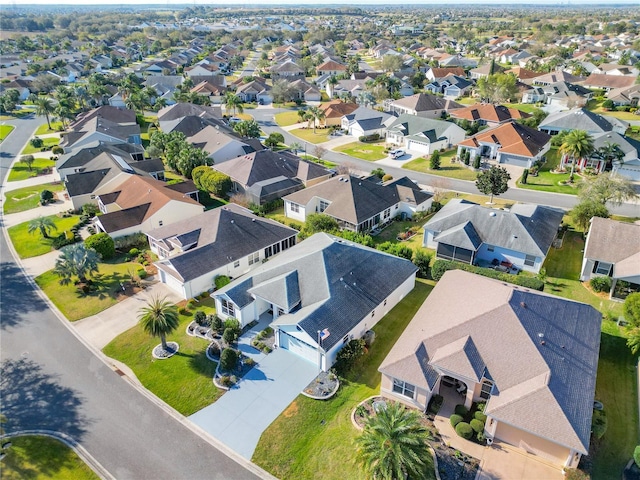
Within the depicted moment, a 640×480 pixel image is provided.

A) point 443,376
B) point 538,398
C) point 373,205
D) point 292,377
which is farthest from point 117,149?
point 538,398

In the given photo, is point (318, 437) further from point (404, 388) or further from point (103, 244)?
point (103, 244)

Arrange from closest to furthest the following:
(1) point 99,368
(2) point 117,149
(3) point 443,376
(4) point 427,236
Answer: (3) point 443,376
(1) point 99,368
(4) point 427,236
(2) point 117,149

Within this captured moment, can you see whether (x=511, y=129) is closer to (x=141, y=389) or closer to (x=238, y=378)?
(x=238, y=378)

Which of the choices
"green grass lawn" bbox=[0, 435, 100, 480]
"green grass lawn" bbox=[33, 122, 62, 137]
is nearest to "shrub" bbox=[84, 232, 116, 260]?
"green grass lawn" bbox=[0, 435, 100, 480]

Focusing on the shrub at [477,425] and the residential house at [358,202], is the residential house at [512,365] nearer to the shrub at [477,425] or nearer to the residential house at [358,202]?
the shrub at [477,425]

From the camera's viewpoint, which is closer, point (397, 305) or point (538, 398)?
point (538, 398)

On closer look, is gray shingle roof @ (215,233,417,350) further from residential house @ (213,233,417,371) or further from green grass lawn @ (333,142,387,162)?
green grass lawn @ (333,142,387,162)
